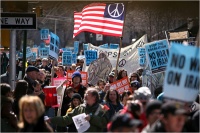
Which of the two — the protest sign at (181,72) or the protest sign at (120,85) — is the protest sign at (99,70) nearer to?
the protest sign at (120,85)

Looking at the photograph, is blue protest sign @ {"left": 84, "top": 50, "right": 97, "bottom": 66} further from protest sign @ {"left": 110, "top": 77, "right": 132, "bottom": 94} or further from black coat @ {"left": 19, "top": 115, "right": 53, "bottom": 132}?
black coat @ {"left": 19, "top": 115, "right": 53, "bottom": 132}

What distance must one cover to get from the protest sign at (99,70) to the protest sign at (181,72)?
1016cm

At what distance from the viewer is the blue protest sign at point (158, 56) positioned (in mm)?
13945

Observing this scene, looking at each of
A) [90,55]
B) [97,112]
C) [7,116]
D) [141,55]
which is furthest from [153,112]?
[90,55]

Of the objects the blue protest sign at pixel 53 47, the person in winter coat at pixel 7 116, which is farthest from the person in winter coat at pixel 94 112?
the blue protest sign at pixel 53 47

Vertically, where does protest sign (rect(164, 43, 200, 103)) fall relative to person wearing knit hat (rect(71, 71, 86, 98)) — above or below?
above

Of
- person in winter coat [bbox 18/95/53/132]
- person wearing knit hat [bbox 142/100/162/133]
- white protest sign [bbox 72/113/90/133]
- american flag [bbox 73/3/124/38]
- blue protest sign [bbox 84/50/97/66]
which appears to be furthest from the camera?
blue protest sign [bbox 84/50/97/66]

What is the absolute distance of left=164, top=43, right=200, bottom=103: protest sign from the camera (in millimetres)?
6891

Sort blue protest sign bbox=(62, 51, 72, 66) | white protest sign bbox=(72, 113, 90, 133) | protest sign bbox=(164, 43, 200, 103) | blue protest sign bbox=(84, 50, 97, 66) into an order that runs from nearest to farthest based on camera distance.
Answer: protest sign bbox=(164, 43, 200, 103)
white protest sign bbox=(72, 113, 90, 133)
blue protest sign bbox=(84, 50, 97, 66)
blue protest sign bbox=(62, 51, 72, 66)

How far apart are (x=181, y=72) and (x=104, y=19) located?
965 cm

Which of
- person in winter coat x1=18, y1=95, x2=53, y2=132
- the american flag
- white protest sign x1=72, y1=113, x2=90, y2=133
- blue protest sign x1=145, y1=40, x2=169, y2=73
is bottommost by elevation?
white protest sign x1=72, y1=113, x2=90, y2=133

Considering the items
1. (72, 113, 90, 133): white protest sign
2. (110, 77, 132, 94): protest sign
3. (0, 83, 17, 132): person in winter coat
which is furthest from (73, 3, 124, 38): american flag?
(0, 83, 17, 132): person in winter coat

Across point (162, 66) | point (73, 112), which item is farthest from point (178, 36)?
point (73, 112)

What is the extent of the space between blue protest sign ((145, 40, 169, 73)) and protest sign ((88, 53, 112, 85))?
126 inches
